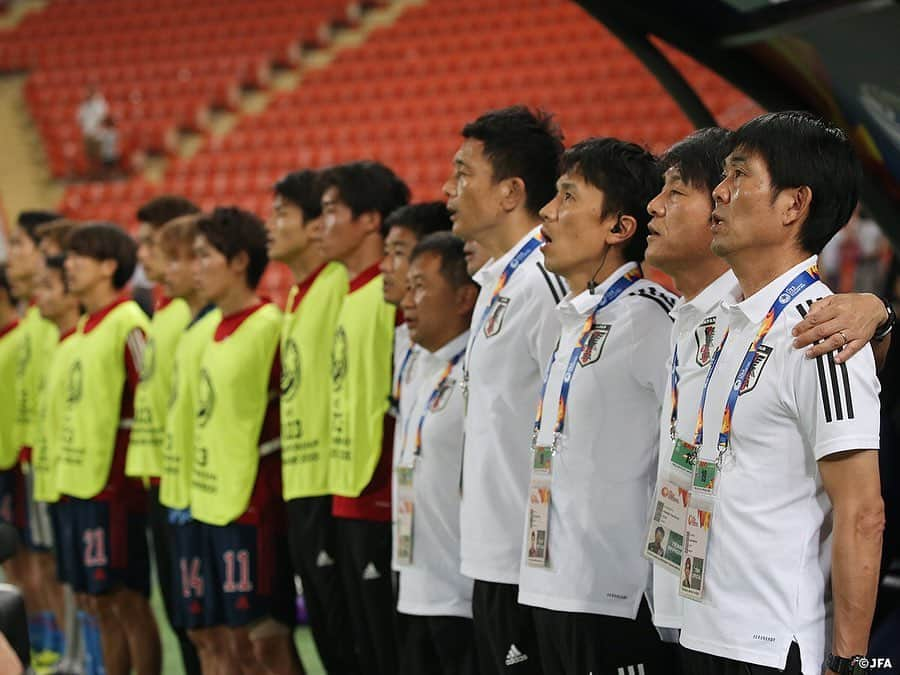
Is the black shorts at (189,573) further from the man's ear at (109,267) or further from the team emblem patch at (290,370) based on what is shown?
the man's ear at (109,267)

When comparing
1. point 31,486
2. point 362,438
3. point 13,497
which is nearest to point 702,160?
point 362,438

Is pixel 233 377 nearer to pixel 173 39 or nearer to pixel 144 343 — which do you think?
pixel 144 343

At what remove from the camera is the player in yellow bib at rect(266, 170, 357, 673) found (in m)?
4.12

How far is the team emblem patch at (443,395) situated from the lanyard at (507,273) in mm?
242

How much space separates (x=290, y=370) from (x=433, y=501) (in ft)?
2.98

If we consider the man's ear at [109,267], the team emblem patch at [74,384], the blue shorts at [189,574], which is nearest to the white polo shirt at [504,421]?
the blue shorts at [189,574]

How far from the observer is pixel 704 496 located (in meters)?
2.35

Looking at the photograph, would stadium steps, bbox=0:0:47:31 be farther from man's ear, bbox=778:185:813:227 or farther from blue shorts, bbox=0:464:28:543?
man's ear, bbox=778:185:813:227

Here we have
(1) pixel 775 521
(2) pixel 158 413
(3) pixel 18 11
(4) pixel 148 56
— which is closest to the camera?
(1) pixel 775 521

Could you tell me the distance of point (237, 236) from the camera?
464 cm

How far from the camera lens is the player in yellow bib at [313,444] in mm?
4125

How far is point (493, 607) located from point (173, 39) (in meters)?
16.0

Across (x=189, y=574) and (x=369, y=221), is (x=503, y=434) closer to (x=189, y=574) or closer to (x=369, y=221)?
(x=369, y=221)

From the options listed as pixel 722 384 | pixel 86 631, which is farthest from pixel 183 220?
pixel 722 384
